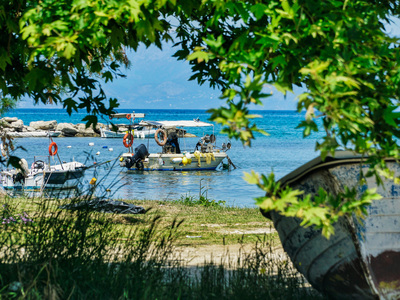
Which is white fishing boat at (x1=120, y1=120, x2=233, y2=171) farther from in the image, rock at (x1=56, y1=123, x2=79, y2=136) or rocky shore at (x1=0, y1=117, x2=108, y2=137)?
rock at (x1=56, y1=123, x2=79, y2=136)

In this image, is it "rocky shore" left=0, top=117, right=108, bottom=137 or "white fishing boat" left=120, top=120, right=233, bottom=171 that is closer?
"white fishing boat" left=120, top=120, right=233, bottom=171

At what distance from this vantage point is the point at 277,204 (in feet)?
9.14

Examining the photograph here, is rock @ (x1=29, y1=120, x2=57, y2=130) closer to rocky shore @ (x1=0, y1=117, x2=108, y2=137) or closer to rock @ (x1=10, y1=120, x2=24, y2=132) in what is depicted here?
rocky shore @ (x1=0, y1=117, x2=108, y2=137)

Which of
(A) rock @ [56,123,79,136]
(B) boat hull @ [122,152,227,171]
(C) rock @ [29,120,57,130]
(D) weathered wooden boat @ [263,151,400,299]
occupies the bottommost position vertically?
(B) boat hull @ [122,152,227,171]

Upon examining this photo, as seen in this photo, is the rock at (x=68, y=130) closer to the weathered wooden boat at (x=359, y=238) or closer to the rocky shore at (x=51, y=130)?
the rocky shore at (x=51, y=130)

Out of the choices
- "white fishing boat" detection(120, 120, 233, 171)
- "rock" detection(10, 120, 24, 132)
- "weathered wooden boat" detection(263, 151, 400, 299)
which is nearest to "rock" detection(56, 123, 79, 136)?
"rock" detection(10, 120, 24, 132)

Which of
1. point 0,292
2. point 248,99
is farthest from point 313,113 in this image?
point 0,292

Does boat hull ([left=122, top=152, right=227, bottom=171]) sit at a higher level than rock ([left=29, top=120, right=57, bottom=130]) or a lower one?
lower

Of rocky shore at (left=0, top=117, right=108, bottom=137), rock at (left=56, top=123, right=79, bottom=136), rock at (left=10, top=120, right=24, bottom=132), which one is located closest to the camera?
rocky shore at (left=0, top=117, right=108, bottom=137)

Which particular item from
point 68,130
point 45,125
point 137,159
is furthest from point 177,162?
point 45,125

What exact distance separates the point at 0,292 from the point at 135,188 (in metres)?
23.6

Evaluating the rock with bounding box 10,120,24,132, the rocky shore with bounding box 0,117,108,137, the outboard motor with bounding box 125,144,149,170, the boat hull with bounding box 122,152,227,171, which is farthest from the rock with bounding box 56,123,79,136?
the boat hull with bounding box 122,152,227,171

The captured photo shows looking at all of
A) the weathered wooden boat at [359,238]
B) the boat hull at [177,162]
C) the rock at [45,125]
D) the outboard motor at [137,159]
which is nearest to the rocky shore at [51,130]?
the rock at [45,125]

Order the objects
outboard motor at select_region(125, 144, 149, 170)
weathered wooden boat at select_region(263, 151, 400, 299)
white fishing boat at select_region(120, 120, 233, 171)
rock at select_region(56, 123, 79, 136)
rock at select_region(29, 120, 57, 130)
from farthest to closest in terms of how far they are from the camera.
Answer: rock at select_region(29, 120, 57, 130) → rock at select_region(56, 123, 79, 136) → outboard motor at select_region(125, 144, 149, 170) → white fishing boat at select_region(120, 120, 233, 171) → weathered wooden boat at select_region(263, 151, 400, 299)
